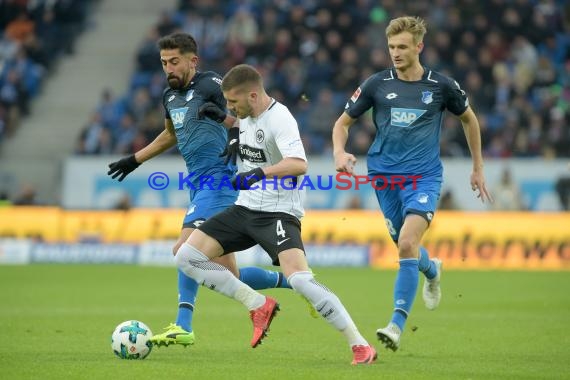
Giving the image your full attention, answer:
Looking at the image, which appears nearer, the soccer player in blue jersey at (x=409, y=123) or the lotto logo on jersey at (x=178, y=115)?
the soccer player in blue jersey at (x=409, y=123)

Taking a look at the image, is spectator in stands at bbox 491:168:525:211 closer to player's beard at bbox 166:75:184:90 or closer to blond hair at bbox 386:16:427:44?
blond hair at bbox 386:16:427:44

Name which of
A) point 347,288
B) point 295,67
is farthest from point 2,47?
point 347,288

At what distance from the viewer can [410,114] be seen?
9.36 metres

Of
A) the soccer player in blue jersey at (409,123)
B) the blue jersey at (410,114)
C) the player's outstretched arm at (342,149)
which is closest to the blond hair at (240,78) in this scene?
the player's outstretched arm at (342,149)

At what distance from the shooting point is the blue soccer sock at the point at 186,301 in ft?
30.4

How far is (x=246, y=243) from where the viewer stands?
848 centimetres

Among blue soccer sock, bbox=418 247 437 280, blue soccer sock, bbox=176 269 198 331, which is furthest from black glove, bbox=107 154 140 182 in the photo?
blue soccer sock, bbox=418 247 437 280

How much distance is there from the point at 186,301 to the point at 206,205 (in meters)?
0.86

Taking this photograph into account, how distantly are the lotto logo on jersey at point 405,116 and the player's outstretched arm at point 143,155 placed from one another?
2044 millimetres

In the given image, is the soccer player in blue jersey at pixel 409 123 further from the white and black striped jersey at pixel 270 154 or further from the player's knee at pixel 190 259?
the player's knee at pixel 190 259

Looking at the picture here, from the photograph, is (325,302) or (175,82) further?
(175,82)

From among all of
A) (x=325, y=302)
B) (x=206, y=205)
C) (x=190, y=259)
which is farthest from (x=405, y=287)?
(x=206, y=205)

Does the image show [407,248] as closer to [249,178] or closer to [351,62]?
[249,178]

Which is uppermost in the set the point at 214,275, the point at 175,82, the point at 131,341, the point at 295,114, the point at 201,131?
the point at 175,82
